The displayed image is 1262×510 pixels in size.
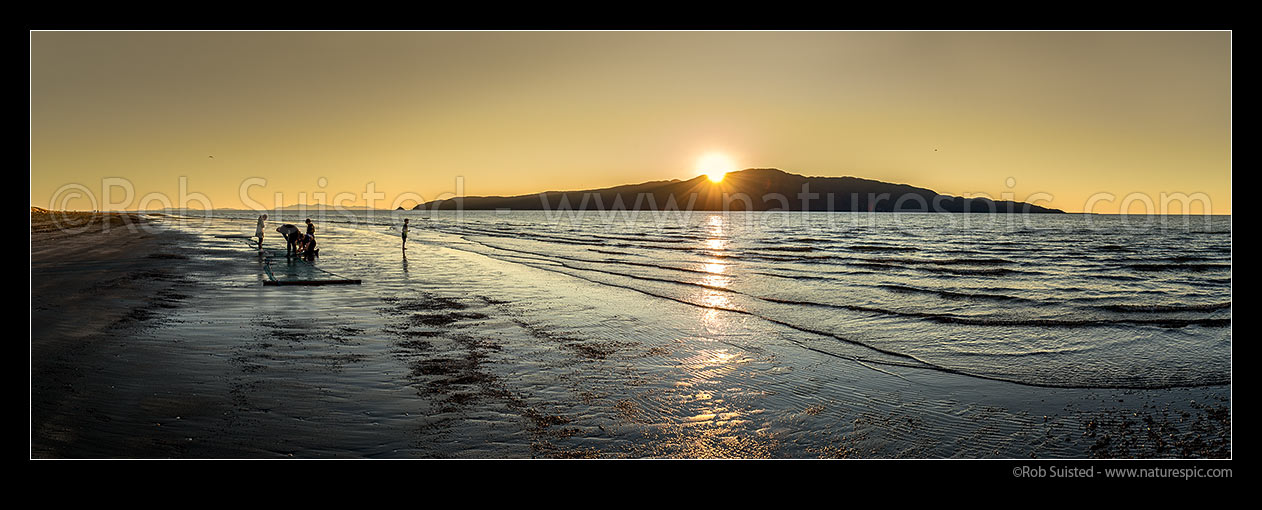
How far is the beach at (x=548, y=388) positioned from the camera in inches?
254

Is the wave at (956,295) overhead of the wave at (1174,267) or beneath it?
beneath

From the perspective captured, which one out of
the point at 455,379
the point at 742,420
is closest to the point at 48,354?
the point at 455,379

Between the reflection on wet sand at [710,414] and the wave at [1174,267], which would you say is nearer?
the reflection on wet sand at [710,414]

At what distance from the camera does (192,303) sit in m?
15.0

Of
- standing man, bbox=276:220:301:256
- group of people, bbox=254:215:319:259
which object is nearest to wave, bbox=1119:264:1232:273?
group of people, bbox=254:215:319:259

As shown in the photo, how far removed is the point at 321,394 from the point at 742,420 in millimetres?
5274

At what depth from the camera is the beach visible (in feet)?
21.2

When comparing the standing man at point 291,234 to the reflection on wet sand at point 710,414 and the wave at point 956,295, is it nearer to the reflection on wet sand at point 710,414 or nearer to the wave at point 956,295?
the reflection on wet sand at point 710,414

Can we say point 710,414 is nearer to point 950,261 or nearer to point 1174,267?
point 950,261

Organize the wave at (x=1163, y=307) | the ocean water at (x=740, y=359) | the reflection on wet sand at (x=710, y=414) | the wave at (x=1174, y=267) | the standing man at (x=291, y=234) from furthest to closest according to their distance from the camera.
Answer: the wave at (x=1174, y=267) → the standing man at (x=291, y=234) → the wave at (x=1163, y=307) → the ocean water at (x=740, y=359) → the reflection on wet sand at (x=710, y=414)

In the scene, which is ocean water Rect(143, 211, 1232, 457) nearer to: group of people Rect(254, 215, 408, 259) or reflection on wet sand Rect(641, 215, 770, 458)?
reflection on wet sand Rect(641, 215, 770, 458)

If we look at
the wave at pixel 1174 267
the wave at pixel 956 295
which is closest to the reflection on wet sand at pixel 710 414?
the wave at pixel 956 295

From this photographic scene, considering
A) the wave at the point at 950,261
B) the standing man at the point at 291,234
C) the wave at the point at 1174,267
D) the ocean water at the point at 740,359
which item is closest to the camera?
the ocean water at the point at 740,359
